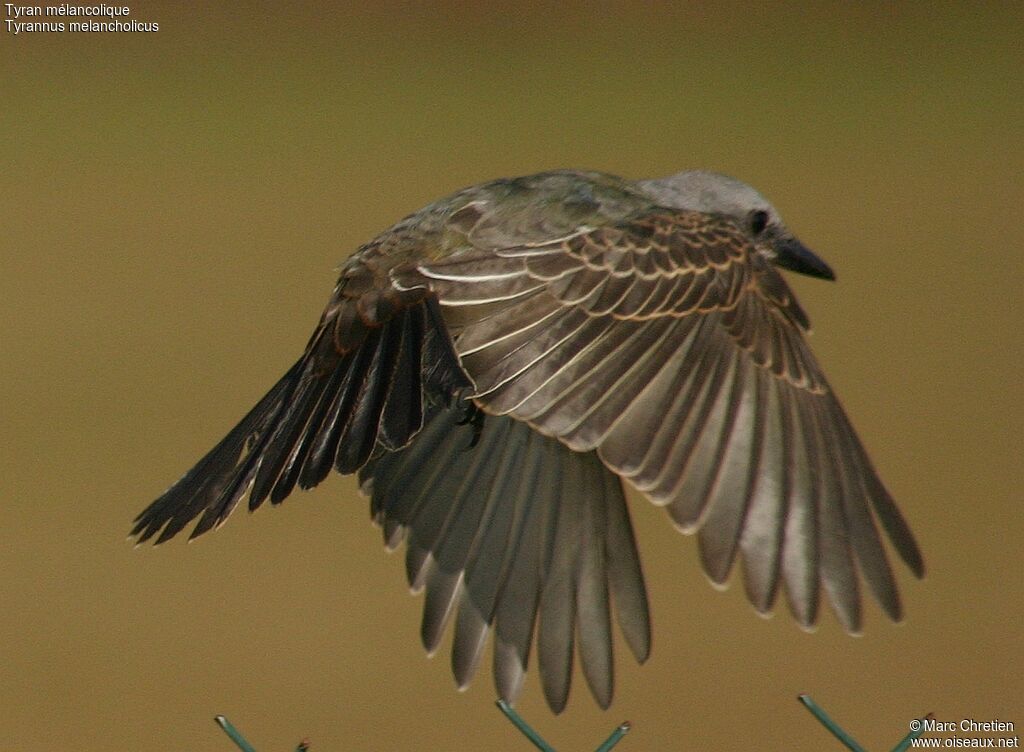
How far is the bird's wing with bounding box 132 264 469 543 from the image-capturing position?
168 inches

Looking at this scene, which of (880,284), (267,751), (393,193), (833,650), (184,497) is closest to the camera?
(184,497)

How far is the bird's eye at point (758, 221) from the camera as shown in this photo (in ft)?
18.2

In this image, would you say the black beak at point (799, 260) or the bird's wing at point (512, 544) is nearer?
the bird's wing at point (512, 544)

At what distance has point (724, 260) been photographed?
15.2 feet

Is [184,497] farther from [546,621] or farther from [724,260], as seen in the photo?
[724,260]

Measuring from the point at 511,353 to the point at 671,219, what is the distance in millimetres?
732

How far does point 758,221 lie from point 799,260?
0.58 feet

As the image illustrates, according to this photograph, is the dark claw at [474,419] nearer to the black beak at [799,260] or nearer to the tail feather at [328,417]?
the tail feather at [328,417]

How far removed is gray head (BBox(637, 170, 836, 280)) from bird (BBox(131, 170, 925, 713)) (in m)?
0.39

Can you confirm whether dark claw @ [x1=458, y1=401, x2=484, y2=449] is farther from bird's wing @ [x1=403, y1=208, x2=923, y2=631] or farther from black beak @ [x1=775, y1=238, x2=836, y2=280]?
black beak @ [x1=775, y1=238, x2=836, y2=280]

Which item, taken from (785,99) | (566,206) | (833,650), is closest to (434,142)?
(785,99)

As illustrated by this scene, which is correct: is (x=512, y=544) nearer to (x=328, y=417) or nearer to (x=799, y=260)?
(x=328, y=417)

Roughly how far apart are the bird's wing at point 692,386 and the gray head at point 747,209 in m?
0.80

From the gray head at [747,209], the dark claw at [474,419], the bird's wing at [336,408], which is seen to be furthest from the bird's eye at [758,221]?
the bird's wing at [336,408]
